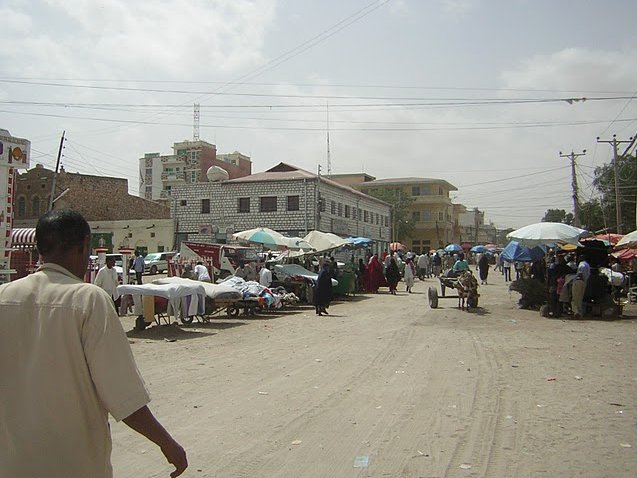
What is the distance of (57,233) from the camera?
256cm

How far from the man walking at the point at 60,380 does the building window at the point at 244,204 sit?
43458 millimetres

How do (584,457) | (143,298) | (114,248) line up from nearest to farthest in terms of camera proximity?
(584,457), (143,298), (114,248)

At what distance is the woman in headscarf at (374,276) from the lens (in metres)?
27.6

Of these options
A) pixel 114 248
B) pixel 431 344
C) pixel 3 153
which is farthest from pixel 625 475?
pixel 114 248

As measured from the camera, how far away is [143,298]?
1338 cm

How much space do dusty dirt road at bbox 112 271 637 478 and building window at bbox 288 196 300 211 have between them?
31010 mm

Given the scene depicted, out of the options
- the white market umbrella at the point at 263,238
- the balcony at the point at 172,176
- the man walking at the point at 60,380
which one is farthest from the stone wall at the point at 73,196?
the man walking at the point at 60,380

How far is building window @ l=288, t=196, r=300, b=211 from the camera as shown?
44.1 metres

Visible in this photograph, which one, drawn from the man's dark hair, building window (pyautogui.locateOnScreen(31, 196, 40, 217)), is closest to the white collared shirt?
the man's dark hair

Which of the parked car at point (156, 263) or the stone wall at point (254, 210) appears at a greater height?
the stone wall at point (254, 210)

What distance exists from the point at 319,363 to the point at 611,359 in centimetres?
489

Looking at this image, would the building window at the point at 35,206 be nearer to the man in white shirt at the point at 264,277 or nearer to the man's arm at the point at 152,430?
the man in white shirt at the point at 264,277

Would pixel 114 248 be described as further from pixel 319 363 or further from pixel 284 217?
pixel 319 363

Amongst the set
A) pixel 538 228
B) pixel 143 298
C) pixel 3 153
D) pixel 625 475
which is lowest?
pixel 625 475
